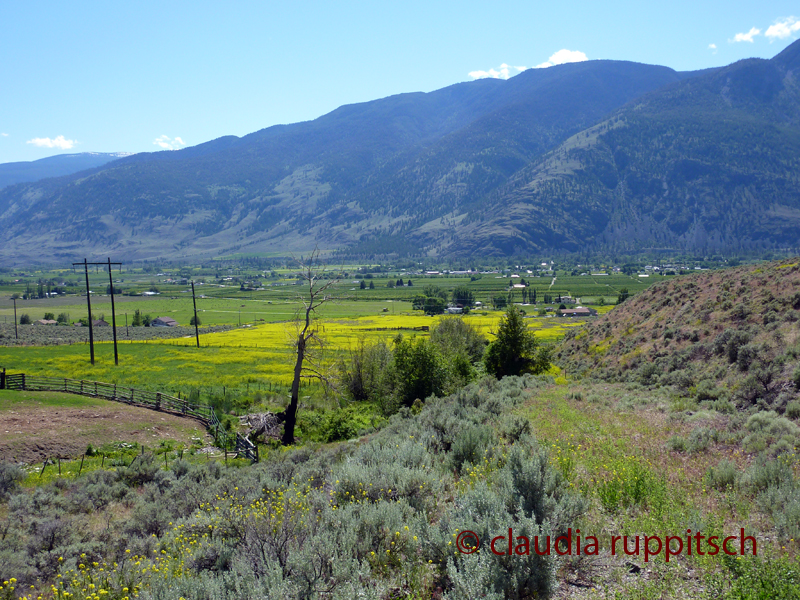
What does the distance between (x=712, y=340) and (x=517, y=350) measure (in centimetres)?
1365

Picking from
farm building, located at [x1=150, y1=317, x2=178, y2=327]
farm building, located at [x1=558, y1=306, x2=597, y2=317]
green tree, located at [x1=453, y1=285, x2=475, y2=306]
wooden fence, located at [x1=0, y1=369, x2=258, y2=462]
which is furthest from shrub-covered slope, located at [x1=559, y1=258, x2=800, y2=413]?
farm building, located at [x1=150, y1=317, x2=178, y2=327]

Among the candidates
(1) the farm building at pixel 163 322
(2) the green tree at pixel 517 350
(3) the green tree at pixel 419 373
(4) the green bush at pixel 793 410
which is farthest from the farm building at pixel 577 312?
(4) the green bush at pixel 793 410

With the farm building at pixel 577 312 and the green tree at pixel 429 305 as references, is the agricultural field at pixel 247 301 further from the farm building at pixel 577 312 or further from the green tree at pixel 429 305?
the farm building at pixel 577 312

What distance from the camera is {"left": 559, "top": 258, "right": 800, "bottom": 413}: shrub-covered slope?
14.9 meters

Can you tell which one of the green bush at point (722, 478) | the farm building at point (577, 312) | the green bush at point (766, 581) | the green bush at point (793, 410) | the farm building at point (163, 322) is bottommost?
the farm building at point (577, 312)

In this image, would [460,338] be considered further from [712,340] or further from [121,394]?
[121,394]

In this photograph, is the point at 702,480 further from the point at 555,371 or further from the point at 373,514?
the point at 555,371

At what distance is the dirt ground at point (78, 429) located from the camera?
19000 millimetres

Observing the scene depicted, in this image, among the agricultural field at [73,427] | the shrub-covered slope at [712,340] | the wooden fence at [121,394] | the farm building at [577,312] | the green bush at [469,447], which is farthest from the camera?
the farm building at [577,312]

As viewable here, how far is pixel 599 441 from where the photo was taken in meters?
10.1

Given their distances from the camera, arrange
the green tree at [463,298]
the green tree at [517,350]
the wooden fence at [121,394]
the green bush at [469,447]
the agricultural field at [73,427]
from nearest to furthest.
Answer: the green bush at [469,447] → the agricultural field at [73,427] → the wooden fence at [121,394] → the green tree at [517,350] → the green tree at [463,298]

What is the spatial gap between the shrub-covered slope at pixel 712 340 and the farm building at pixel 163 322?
233ft

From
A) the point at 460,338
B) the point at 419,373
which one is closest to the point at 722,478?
the point at 419,373

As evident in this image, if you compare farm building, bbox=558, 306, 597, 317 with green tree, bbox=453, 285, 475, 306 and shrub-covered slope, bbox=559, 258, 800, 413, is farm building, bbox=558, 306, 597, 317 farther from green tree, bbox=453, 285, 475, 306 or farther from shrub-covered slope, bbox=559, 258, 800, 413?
shrub-covered slope, bbox=559, 258, 800, 413
